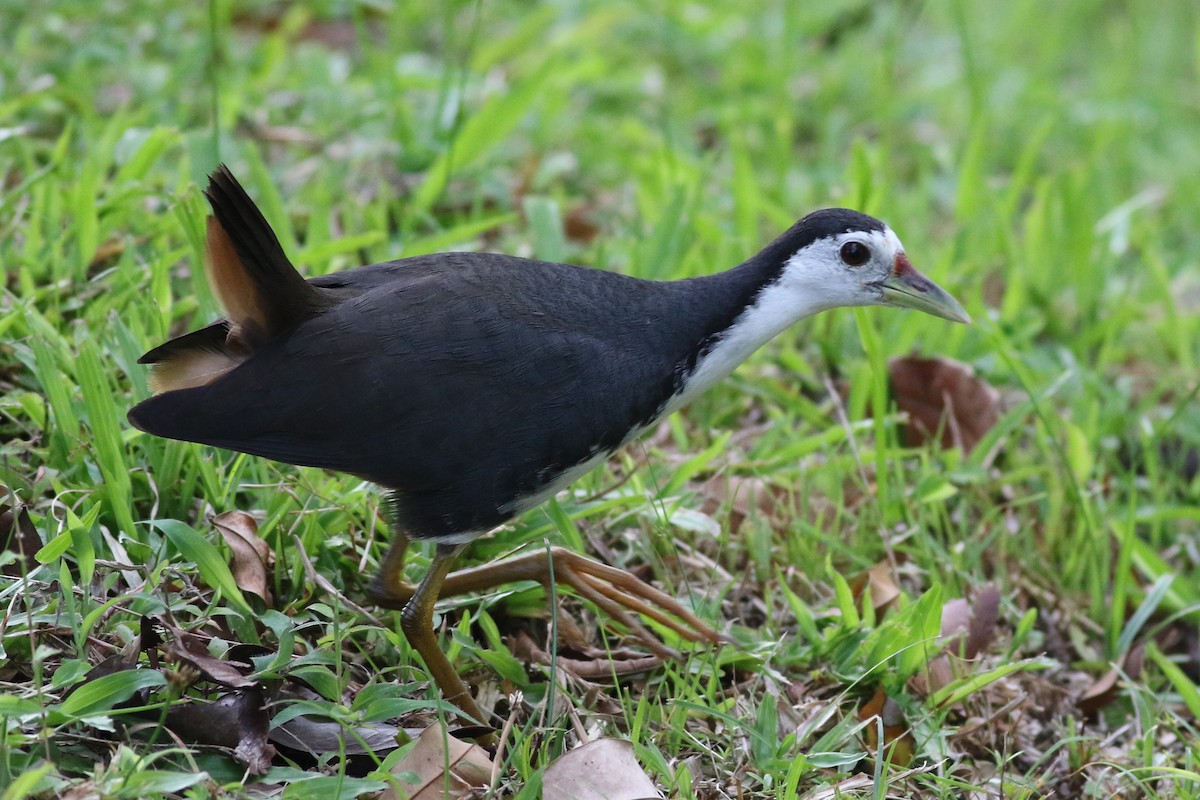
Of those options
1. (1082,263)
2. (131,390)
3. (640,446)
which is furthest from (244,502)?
(1082,263)

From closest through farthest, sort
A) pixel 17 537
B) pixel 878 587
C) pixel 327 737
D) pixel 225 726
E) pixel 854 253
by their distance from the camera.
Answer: pixel 225 726 < pixel 327 737 < pixel 17 537 < pixel 854 253 < pixel 878 587

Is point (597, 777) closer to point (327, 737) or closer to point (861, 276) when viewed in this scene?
point (327, 737)

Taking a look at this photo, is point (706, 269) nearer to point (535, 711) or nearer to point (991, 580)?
point (991, 580)

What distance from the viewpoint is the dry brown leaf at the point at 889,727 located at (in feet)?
10.1

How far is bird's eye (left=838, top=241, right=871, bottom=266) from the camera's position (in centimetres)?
321

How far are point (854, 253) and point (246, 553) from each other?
1568 millimetres

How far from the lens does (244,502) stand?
131 inches

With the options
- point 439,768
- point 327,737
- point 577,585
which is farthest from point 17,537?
point 577,585

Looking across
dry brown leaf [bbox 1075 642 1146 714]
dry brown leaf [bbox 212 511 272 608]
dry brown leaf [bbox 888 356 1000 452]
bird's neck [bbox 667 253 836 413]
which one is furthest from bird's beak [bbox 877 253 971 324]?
dry brown leaf [bbox 212 511 272 608]

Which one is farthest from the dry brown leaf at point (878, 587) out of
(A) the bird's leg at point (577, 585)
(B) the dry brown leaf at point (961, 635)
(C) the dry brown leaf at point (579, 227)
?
(C) the dry brown leaf at point (579, 227)

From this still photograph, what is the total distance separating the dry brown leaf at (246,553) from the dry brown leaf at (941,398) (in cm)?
206

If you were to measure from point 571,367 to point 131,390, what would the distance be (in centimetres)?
121

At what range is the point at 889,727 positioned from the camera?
3.14 m

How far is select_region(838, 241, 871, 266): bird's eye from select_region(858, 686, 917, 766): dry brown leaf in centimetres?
101
